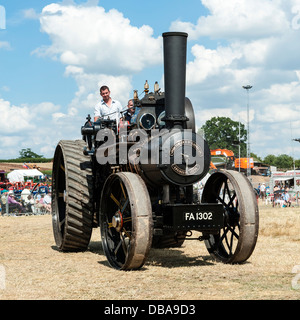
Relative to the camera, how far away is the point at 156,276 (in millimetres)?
6211

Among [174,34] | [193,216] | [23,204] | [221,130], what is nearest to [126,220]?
[193,216]

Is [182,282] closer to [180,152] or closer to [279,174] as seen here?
[180,152]

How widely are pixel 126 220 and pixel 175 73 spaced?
2.02 metres

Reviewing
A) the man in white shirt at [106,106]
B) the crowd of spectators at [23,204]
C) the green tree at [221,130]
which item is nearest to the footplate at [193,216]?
the man in white shirt at [106,106]

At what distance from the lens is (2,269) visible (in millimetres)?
6977

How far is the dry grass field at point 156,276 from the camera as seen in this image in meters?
5.14

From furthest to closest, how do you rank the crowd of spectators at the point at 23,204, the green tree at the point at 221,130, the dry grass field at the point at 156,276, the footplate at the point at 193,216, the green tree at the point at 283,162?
the green tree at the point at 283,162 < the green tree at the point at 221,130 < the crowd of spectators at the point at 23,204 < the footplate at the point at 193,216 < the dry grass field at the point at 156,276

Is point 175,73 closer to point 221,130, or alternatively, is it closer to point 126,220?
point 126,220

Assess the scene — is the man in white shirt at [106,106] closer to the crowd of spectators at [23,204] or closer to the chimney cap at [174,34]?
the chimney cap at [174,34]

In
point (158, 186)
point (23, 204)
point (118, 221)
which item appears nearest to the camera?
point (118, 221)

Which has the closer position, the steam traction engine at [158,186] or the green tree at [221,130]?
the steam traction engine at [158,186]

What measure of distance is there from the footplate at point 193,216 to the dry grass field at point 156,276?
Answer: 1.82 feet
